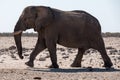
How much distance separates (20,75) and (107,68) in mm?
5214

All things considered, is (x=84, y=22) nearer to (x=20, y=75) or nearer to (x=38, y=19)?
(x=38, y=19)

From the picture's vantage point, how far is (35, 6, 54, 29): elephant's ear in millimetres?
25516

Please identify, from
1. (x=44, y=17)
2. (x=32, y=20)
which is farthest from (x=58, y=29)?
(x=32, y=20)

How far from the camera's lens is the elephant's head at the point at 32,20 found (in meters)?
25.5

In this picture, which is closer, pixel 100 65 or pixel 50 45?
pixel 50 45

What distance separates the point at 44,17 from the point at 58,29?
754 millimetres

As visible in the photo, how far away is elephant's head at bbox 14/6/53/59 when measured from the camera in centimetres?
2555

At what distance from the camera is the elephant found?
25.5m

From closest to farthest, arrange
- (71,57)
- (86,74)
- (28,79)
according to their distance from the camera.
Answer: (28,79) → (86,74) → (71,57)

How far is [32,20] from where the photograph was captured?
25.9 metres

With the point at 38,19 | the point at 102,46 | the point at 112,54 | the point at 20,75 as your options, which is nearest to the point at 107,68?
the point at 102,46

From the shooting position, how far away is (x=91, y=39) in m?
26.6

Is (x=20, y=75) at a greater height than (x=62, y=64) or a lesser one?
greater

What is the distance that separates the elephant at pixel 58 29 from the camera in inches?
1006
